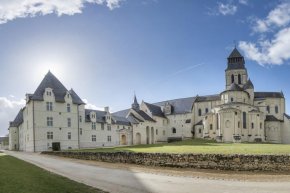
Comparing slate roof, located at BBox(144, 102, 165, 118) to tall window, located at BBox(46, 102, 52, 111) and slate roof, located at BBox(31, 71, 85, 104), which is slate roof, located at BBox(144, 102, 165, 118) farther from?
tall window, located at BBox(46, 102, 52, 111)

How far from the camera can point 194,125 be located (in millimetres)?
80375

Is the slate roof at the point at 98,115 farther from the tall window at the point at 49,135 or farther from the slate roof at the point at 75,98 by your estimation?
the tall window at the point at 49,135

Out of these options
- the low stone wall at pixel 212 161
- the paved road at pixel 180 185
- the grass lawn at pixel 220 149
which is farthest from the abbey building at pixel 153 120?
the paved road at pixel 180 185

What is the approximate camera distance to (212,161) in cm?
2153

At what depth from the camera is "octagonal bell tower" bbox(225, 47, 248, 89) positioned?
3243 inches

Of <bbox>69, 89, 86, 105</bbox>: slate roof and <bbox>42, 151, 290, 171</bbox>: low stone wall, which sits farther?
<bbox>69, 89, 86, 105</bbox>: slate roof

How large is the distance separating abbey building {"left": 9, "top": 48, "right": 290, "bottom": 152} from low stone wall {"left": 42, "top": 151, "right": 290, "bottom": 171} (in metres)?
24.8

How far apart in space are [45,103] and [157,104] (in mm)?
46609

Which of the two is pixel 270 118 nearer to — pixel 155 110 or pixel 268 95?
pixel 268 95

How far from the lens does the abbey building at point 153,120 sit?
5019cm

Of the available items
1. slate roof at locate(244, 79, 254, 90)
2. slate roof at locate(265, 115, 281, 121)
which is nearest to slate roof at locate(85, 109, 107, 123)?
slate roof at locate(244, 79, 254, 90)

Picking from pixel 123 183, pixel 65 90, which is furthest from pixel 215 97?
pixel 123 183

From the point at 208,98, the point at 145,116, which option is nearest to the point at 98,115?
the point at 145,116

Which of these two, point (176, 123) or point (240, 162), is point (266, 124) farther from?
point (240, 162)
